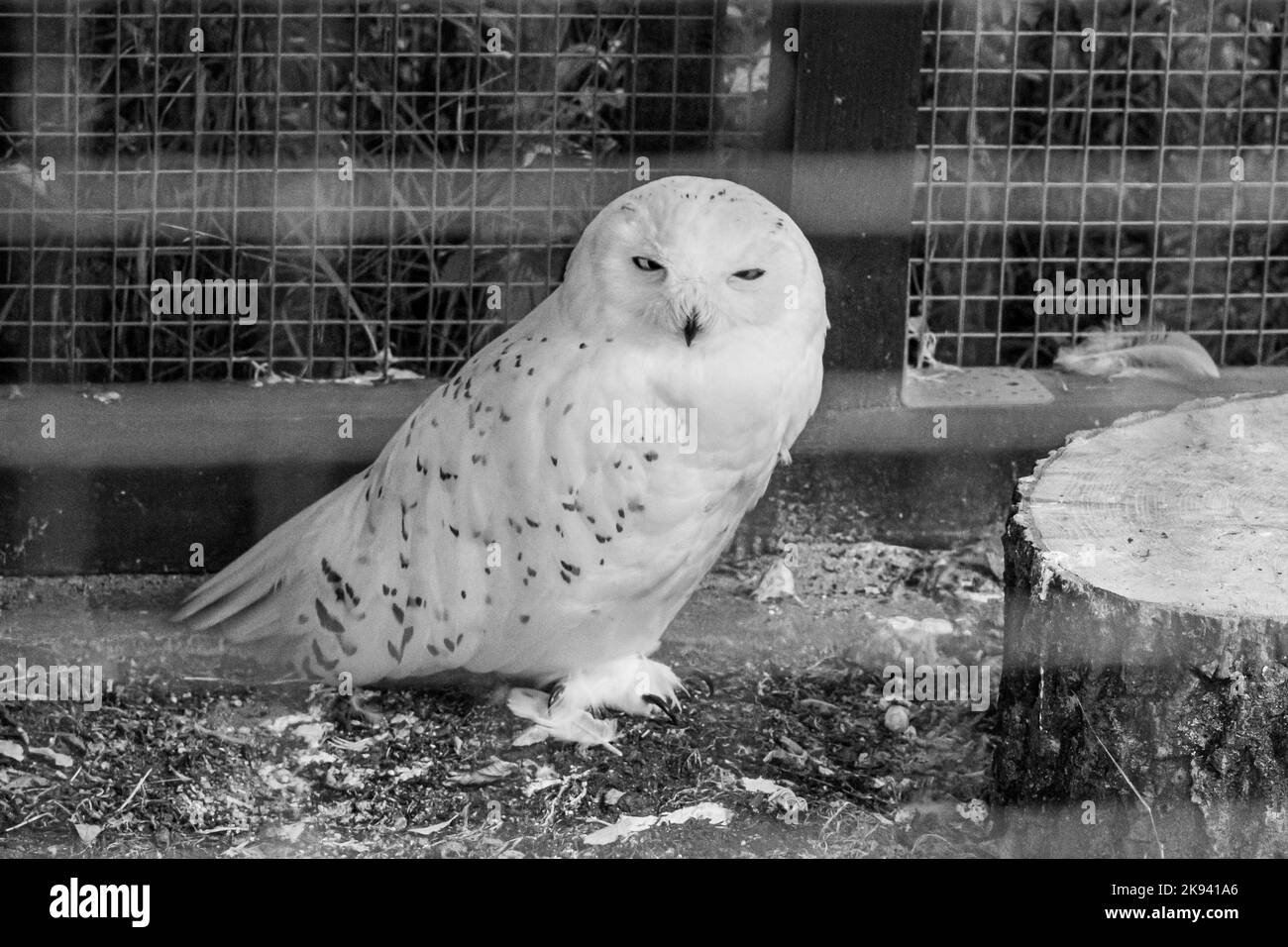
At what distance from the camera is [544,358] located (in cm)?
232

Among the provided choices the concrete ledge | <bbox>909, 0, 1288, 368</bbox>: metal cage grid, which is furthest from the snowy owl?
<bbox>909, 0, 1288, 368</bbox>: metal cage grid

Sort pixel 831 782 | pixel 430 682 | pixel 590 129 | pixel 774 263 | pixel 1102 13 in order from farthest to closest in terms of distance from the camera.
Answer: pixel 1102 13 < pixel 590 129 < pixel 430 682 < pixel 831 782 < pixel 774 263

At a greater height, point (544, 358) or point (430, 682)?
point (544, 358)

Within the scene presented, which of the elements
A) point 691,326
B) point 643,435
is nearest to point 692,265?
point 691,326

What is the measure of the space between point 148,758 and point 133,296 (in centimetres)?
84

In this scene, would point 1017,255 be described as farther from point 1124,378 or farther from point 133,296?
point 133,296

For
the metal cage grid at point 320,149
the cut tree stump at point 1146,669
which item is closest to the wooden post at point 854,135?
the metal cage grid at point 320,149

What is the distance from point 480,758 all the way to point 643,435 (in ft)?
1.57

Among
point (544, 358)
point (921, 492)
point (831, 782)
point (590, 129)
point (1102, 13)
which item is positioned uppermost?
point (1102, 13)

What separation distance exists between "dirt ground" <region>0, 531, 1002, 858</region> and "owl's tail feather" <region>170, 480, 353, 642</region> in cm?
5

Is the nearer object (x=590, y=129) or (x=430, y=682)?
(x=430, y=682)

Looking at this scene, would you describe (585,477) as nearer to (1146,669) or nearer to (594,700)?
(594,700)

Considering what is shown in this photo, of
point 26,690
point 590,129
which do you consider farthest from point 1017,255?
point 26,690

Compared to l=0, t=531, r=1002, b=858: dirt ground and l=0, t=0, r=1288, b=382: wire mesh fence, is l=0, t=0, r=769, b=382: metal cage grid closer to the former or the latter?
l=0, t=0, r=1288, b=382: wire mesh fence
